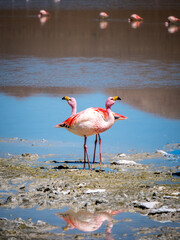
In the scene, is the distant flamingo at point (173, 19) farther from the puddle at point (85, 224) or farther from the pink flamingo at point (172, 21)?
the puddle at point (85, 224)

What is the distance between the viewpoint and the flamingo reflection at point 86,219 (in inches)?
229

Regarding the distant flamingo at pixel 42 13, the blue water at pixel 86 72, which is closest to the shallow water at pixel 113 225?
the blue water at pixel 86 72

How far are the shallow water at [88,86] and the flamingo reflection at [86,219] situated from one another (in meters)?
0.09

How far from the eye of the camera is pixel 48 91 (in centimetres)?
1419

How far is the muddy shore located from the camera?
243 inches

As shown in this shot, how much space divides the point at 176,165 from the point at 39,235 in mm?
3377

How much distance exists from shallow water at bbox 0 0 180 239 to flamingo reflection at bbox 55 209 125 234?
0.09 m

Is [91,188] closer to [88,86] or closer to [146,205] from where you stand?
[146,205]

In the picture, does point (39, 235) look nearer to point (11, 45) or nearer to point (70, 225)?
point (70, 225)

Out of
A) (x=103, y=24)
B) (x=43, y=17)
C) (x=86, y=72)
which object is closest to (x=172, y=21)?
(x=103, y=24)

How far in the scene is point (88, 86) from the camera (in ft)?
47.9

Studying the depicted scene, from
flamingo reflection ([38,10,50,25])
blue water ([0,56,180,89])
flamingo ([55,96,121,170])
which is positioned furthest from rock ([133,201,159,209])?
flamingo reflection ([38,10,50,25])

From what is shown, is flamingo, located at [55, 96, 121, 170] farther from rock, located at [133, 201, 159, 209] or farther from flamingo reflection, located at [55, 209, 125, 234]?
flamingo reflection, located at [55, 209, 125, 234]

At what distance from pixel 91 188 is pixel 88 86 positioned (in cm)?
770
